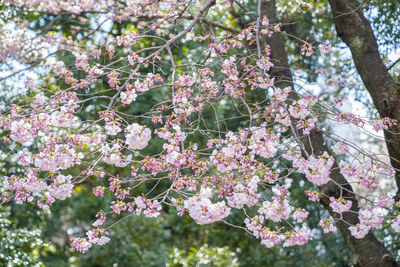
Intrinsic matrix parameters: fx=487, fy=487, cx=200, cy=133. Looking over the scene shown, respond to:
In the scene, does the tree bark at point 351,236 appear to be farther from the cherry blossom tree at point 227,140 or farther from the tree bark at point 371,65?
the tree bark at point 371,65

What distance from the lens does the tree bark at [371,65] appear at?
3.96 meters

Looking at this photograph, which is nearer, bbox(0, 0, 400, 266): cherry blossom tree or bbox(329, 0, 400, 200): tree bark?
bbox(0, 0, 400, 266): cherry blossom tree

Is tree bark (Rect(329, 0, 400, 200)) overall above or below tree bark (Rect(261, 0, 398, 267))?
above

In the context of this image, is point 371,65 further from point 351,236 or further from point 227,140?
point 227,140

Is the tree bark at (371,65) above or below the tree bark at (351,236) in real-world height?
above

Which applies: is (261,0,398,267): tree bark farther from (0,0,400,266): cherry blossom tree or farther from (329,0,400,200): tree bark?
(329,0,400,200): tree bark

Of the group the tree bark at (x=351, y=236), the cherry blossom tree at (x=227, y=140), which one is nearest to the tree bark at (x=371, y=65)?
the cherry blossom tree at (x=227, y=140)

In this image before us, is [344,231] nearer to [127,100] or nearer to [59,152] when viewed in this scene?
[127,100]

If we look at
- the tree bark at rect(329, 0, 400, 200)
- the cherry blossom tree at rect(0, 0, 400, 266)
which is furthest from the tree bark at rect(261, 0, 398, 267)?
the tree bark at rect(329, 0, 400, 200)

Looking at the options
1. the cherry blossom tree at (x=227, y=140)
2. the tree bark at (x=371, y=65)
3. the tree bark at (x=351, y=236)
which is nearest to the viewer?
the cherry blossom tree at (x=227, y=140)

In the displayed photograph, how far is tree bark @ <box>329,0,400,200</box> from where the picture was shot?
3965mm

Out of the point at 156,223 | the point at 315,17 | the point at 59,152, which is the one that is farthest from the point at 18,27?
the point at 59,152

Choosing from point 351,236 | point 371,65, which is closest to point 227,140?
point 371,65

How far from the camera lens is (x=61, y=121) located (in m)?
3.29
